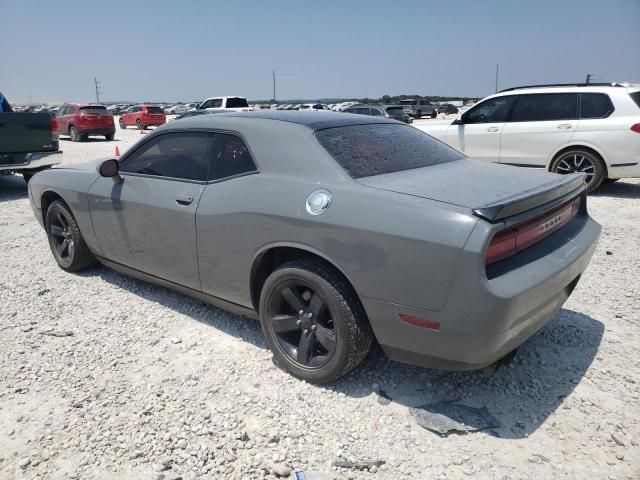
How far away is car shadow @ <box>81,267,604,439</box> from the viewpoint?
2584 millimetres

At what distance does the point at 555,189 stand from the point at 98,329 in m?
3.28

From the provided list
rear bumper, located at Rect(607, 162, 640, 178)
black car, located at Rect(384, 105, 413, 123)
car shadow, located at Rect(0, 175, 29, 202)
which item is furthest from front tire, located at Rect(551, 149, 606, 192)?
black car, located at Rect(384, 105, 413, 123)

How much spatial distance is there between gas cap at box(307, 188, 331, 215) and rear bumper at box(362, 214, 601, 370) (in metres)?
0.54

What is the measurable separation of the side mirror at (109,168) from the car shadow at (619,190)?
24.3 ft

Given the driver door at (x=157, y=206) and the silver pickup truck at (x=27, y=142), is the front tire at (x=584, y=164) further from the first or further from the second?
the silver pickup truck at (x=27, y=142)

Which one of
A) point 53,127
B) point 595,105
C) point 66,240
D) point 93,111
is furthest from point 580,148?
point 93,111

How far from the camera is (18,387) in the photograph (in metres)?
2.88

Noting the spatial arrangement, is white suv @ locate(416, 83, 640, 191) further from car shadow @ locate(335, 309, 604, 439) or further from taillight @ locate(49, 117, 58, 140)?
taillight @ locate(49, 117, 58, 140)

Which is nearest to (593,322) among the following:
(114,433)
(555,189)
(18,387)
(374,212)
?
(555,189)

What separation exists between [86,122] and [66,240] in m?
18.0

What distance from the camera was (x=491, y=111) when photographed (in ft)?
28.2

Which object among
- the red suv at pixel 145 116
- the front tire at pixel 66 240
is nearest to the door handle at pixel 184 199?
the front tire at pixel 66 240

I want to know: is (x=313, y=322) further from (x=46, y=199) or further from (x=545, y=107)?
(x=545, y=107)

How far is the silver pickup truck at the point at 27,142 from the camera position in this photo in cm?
831
